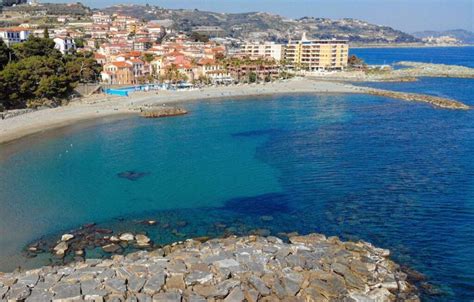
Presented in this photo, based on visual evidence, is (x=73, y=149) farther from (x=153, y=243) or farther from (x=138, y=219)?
(x=153, y=243)

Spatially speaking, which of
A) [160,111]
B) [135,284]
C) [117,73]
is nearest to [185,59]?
[117,73]

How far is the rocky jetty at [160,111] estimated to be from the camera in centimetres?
5131

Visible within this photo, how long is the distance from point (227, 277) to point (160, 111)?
39.8 m

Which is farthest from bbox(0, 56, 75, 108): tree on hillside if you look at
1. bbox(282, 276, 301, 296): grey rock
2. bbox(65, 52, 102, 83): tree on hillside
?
bbox(282, 276, 301, 296): grey rock

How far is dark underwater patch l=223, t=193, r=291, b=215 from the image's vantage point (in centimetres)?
2303

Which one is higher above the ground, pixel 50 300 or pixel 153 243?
pixel 50 300

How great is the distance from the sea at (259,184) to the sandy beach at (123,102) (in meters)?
2.68

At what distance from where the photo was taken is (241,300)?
13508mm

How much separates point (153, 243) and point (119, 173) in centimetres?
1143

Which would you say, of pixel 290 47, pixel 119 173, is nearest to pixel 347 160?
pixel 119 173

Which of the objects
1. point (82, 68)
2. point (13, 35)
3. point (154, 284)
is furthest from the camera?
point (13, 35)

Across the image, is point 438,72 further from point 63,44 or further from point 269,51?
point 63,44

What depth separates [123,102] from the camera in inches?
2280

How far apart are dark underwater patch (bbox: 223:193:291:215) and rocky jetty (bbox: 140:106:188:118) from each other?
95.0 feet
